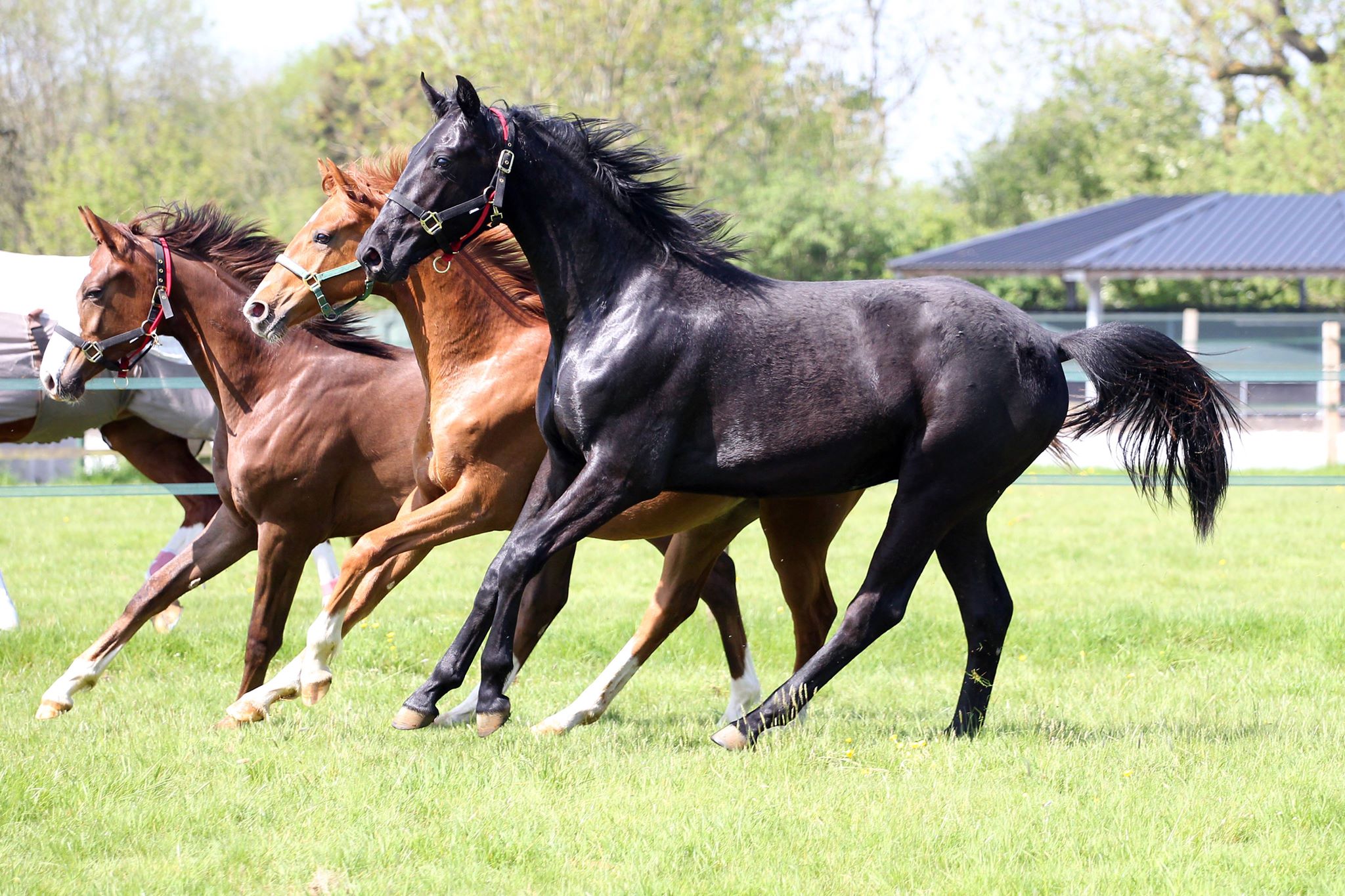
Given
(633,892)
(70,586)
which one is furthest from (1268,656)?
(70,586)

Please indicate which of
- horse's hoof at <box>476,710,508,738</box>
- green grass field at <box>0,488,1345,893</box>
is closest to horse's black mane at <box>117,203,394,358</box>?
green grass field at <box>0,488,1345,893</box>

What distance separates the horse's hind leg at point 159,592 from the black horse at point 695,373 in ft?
4.60

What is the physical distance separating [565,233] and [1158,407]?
2238mm

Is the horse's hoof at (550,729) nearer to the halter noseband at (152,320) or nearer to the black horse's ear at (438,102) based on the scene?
the black horse's ear at (438,102)

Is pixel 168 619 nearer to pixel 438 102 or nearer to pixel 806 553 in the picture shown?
pixel 806 553

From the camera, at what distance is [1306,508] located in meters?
13.0

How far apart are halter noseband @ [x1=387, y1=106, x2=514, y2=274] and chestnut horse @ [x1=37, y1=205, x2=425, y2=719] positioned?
1.40m

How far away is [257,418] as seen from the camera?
5.61 m

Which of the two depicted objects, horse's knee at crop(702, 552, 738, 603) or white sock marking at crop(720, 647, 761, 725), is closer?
white sock marking at crop(720, 647, 761, 725)

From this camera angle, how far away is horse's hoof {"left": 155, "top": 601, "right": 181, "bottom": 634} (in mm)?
7621

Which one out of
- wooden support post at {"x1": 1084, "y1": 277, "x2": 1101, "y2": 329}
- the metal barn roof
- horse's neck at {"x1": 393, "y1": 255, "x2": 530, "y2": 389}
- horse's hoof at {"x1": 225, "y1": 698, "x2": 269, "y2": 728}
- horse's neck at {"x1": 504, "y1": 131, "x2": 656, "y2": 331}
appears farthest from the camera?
the metal barn roof

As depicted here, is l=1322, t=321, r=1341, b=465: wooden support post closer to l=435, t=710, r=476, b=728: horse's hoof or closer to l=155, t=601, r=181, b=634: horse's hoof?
l=155, t=601, r=181, b=634: horse's hoof

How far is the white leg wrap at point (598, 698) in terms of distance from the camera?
5.04m

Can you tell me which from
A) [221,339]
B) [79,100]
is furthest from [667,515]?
[79,100]
